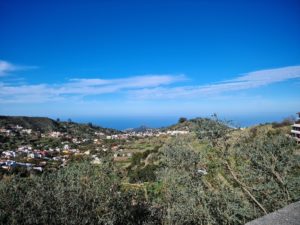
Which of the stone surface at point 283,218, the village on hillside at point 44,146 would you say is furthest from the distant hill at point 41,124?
the stone surface at point 283,218

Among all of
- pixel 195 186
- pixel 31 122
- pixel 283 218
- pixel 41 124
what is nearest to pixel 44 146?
pixel 31 122

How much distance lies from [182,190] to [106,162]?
161 inches

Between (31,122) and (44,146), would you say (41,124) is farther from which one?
(44,146)

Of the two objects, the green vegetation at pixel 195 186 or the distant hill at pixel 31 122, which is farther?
the distant hill at pixel 31 122

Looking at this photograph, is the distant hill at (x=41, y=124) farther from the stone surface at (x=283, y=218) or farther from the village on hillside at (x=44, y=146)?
the stone surface at (x=283, y=218)

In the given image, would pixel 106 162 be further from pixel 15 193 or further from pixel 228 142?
pixel 228 142

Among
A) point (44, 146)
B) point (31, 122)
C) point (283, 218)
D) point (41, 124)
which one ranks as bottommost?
point (44, 146)

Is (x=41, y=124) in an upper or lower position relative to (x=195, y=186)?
upper

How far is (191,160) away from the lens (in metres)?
12.7

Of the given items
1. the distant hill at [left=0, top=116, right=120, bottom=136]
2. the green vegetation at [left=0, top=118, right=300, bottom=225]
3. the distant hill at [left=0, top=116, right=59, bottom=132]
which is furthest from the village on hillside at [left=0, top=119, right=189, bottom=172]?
the green vegetation at [left=0, top=118, right=300, bottom=225]

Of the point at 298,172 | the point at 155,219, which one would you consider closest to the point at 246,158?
the point at 298,172

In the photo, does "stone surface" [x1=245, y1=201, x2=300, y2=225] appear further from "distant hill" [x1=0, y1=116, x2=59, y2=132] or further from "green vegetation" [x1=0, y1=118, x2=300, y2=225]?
"distant hill" [x1=0, y1=116, x2=59, y2=132]

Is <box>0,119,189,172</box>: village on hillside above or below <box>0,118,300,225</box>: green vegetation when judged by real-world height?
below

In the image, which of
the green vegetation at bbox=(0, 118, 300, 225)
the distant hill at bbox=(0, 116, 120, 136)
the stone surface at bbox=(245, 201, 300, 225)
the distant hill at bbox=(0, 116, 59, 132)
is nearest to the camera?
the stone surface at bbox=(245, 201, 300, 225)
